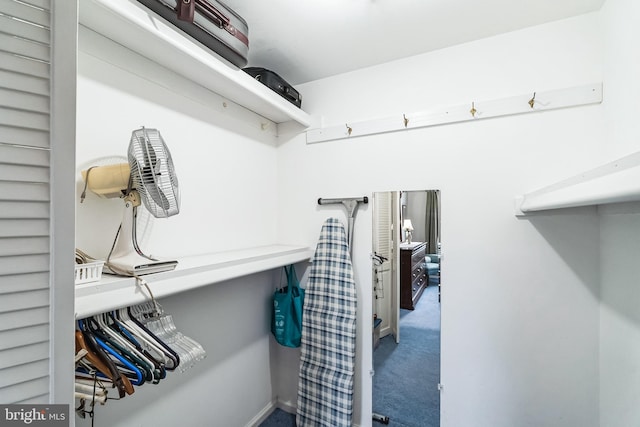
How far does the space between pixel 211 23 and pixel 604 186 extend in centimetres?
151

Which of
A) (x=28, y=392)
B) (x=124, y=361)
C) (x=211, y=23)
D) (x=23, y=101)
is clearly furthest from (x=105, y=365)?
(x=211, y=23)

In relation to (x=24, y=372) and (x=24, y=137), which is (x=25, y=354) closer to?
(x=24, y=372)

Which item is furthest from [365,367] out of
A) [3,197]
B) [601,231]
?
[3,197]

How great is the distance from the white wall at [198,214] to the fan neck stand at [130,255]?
Answer: 0.53 feet

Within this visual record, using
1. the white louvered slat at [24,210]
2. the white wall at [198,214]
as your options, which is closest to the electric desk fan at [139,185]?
the white wall at [198,214]

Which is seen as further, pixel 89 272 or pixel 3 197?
pixel 89 272

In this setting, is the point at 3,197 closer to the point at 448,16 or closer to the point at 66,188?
the point at 66,188

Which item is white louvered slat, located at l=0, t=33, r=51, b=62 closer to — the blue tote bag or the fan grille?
the fan grille

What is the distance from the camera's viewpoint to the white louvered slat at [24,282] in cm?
44

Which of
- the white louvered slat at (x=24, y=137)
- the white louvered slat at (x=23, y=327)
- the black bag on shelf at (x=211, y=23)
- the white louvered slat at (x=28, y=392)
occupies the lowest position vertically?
the white louvered slat at (x=28, y=392)

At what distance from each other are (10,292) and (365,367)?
1897 millimetres

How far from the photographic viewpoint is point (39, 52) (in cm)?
48

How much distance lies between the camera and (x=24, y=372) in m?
0.46

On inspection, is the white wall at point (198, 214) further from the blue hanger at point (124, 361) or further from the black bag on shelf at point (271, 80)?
the blue hanger at point (124, 361)
